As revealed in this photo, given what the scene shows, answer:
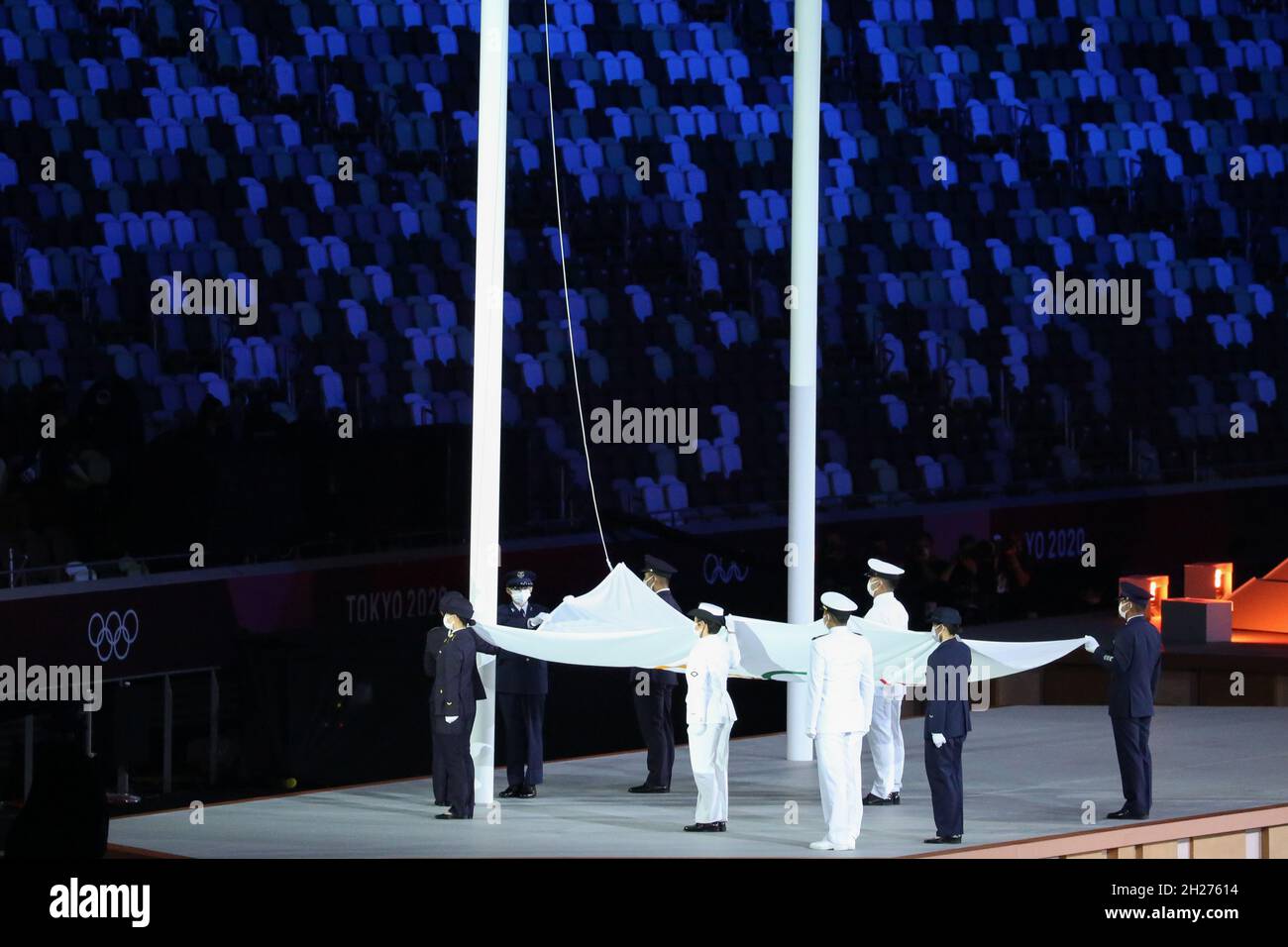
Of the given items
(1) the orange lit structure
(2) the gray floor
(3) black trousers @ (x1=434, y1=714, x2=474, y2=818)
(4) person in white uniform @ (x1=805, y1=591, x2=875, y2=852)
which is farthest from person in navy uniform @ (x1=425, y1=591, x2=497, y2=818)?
(1) the orange lit structure

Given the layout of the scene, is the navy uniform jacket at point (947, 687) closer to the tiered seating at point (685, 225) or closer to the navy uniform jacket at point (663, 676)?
the navy uniform jacket at point (663, 676)

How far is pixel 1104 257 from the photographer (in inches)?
958

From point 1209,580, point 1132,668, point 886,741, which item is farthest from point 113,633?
point 1209,580

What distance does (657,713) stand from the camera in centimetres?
1342

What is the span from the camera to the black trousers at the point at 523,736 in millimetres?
13312

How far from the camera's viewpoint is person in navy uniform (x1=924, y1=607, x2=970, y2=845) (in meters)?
11.2

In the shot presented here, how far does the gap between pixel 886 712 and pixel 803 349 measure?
302 centimetres

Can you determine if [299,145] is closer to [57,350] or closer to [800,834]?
[57,350]

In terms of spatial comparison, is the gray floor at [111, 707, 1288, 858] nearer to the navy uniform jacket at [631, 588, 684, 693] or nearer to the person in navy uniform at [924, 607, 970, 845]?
the person in navy uniform at [924, 607, 970, 845]

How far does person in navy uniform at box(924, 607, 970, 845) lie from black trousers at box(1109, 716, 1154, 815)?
4.17ft

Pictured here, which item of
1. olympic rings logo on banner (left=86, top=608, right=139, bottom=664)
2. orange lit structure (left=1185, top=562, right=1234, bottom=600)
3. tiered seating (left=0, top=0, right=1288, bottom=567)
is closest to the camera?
olympic rings logo on banner (left=86, top=608, right=139, bottom=664)

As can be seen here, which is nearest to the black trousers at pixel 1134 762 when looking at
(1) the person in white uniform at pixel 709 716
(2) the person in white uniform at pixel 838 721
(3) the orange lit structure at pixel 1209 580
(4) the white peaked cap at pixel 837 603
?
(2) the person in white uniform at pixel 838 721

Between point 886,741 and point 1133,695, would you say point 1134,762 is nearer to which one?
point 1133,695
